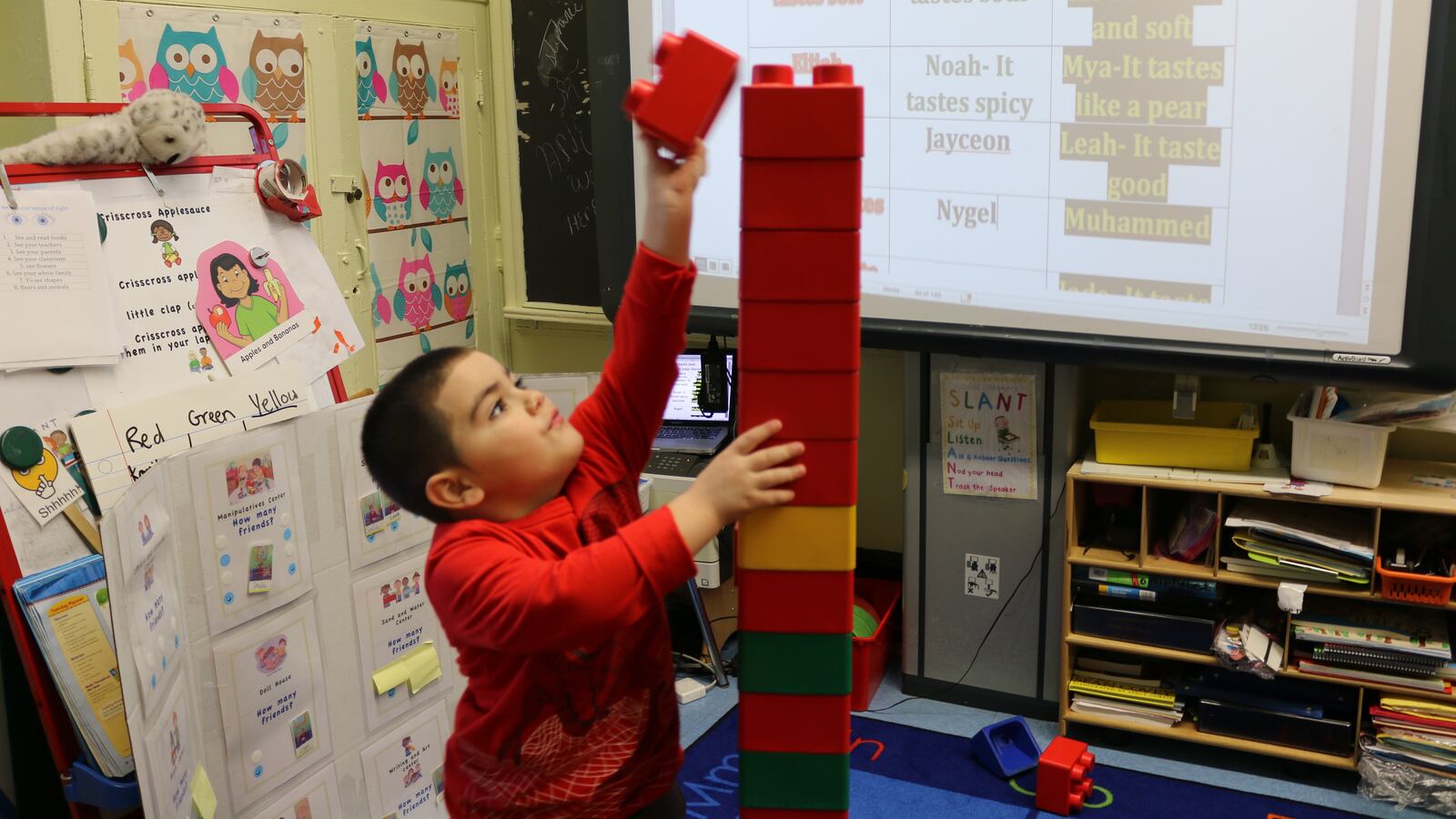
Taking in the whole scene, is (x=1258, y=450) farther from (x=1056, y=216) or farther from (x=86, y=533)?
(x=86, y=533)

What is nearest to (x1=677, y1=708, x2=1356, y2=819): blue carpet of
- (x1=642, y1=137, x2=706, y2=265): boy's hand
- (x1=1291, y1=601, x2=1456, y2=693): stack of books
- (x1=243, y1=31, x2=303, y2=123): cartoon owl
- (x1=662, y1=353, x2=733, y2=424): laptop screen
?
(x1=1291, y1=601, x2=1456, y2=693): stack of books

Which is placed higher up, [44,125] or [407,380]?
[44,125]

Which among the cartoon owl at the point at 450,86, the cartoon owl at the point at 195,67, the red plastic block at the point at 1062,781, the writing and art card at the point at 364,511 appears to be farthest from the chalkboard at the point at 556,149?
the red plastic block at the point at 1062,781

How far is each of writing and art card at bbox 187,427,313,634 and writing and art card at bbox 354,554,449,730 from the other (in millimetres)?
136

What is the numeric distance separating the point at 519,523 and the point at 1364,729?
2.20 metres

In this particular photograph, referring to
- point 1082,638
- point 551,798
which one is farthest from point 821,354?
point 1082,638

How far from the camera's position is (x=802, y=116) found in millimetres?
1053

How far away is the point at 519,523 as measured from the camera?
1208mm

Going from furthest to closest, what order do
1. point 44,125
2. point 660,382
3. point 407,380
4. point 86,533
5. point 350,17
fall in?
1. point 350,17
2. point 44,125
3. point 86,533
4. point 660,382
5. point 407,380

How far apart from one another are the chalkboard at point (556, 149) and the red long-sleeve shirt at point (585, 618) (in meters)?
2.16

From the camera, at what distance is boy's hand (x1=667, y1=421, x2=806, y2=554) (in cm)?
109

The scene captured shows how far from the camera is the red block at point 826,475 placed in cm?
111

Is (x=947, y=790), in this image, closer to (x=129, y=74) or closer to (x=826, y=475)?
(x=826, y=475)

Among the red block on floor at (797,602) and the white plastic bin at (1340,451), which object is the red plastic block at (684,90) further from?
the white plastic bin at (1340,451)
